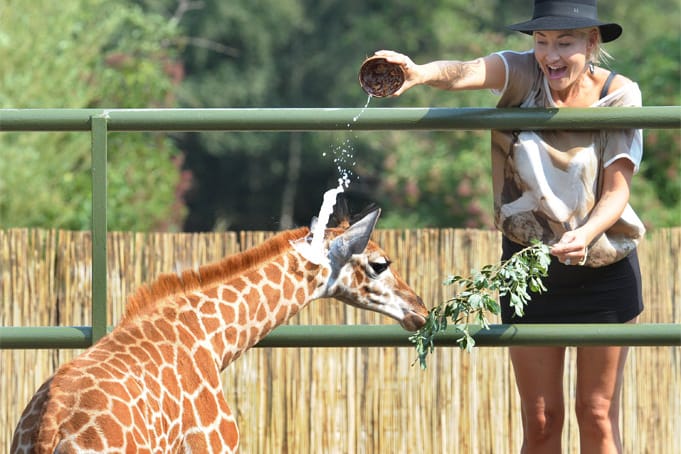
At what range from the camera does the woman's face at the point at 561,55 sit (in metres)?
3.96

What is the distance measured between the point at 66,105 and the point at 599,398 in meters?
8.84

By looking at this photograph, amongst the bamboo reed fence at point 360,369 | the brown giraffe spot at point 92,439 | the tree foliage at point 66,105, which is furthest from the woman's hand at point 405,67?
the tree foliage at point 66,105

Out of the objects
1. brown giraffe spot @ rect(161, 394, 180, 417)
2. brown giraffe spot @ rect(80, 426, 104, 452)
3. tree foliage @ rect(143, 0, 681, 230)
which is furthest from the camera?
tree foliage @ rect(143, 0, 681, 230)

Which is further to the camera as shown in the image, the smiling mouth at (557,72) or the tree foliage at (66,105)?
the tree foliage at (66,105)

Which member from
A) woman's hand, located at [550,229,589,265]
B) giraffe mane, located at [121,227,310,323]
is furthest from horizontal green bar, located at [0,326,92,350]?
woman's hand, located at [550,229,589,265]

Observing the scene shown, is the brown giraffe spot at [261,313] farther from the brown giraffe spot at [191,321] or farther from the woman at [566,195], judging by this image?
the woman at [566,195]

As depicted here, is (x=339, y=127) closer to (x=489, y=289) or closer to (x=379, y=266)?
(x=379, y=266)

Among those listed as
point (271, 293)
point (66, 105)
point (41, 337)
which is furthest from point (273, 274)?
point (66, 105)

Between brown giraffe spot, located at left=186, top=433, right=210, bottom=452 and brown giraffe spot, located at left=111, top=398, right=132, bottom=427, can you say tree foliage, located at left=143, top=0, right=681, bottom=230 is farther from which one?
brown giraffe spot, located at left=111, top=398, right=132, bottom=427

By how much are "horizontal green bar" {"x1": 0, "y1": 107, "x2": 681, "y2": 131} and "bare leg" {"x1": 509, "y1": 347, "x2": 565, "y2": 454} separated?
784 mm

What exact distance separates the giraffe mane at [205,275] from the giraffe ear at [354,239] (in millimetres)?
118

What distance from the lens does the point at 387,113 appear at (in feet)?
13.1

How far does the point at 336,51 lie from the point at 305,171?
3525mm

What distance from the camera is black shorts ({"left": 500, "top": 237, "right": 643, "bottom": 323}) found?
4102mm
